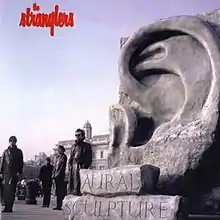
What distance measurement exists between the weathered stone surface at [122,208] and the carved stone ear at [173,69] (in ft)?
2.93

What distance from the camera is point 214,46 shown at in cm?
439

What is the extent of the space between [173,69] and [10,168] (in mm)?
3557

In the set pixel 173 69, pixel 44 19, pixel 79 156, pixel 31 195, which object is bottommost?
pixel 31 195

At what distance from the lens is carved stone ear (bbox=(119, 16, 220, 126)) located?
4414 mm

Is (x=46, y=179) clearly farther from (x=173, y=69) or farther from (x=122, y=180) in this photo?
(x=122, y=180)

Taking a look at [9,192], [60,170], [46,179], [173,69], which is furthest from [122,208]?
[46,179]

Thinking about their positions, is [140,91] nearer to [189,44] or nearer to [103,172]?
[189,44]

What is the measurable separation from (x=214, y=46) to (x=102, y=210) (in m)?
1.80

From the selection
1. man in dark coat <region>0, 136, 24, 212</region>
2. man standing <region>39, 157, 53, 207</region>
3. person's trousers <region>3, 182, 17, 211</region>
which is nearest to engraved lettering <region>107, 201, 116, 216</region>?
man in dark coat <region>0, 136, 24, 212</region>

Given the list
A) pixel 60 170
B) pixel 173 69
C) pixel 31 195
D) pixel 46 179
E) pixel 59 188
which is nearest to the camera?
pixel 173 69

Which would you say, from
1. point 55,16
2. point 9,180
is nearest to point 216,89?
point 55,16

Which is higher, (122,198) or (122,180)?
(122,180)

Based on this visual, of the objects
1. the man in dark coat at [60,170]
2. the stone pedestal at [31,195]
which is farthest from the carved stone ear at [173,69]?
the stone pedestal at [31,195]

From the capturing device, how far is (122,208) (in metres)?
4.12
